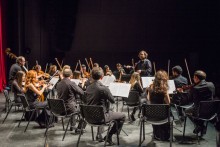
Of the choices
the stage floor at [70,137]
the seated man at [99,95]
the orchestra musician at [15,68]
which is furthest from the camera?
the orchestra musician at [15,68]

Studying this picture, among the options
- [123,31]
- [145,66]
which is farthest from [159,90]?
[123,31]

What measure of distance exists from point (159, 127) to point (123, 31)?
7310 millimetres

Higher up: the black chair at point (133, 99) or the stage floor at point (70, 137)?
the black chair at point (133, 99)

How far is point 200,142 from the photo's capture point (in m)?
5.16

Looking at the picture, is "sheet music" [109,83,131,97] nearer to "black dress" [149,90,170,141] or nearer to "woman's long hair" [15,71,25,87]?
"black dress" [149,90,170,141]

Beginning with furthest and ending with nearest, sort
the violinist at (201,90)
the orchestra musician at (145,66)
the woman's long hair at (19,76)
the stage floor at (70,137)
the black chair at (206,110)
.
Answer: the orchestra musician at (145,66), the woman's long hair at (19,76), the violinist at (201,90), the stage floor at (70,137), the black chair at (206,110)

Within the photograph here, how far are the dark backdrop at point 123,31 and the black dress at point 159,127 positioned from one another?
7.08 meters

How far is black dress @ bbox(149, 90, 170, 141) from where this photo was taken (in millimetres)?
4910

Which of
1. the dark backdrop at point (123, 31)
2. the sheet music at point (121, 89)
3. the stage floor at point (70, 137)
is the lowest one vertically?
the stage floor at point (70, 137)

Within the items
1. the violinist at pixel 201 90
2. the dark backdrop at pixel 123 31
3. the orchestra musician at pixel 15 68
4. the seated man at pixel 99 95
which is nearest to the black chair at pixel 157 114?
the seated man at pixel 99 95

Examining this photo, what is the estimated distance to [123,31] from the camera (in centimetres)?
1201

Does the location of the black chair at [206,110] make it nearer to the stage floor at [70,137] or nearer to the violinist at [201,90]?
the violinist at [201,90]

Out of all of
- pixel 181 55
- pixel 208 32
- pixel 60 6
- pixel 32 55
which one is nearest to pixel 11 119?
pixel 32 55

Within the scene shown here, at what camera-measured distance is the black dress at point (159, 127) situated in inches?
193
